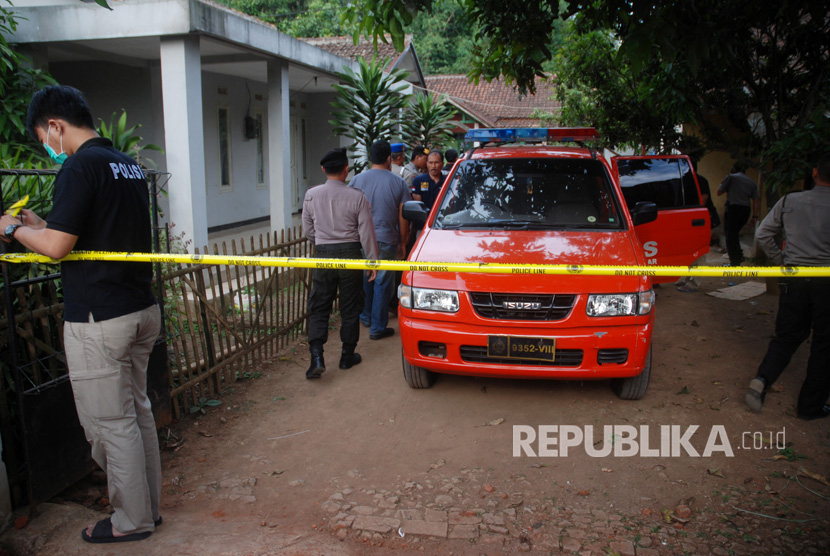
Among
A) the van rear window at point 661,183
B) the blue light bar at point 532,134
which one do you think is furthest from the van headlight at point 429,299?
the van rear window at point 661,183

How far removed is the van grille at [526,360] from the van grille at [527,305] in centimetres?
25

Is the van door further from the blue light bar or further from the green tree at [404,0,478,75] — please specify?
the green tree at [404,0,478,75]

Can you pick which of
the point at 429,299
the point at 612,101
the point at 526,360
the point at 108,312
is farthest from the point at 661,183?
the point at 108,312

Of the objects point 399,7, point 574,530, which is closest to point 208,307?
point 399,7

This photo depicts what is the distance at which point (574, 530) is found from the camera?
3.21 m

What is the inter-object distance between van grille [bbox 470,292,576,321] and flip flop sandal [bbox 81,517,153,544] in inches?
98.7

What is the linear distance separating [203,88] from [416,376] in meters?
9.49

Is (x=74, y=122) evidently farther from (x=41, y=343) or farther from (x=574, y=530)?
(x=574, y=530)

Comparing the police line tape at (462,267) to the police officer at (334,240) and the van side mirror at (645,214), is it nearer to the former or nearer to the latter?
the police officer at (334,240)

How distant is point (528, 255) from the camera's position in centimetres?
452

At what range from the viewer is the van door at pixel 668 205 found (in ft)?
24.5

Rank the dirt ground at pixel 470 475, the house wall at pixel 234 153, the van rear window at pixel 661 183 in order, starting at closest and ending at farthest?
1. the dirt ground at pixel 470 475
2. the van rear window at pixel 661 183
3. the house wall at pixel 234 153

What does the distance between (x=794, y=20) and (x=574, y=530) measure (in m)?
5.34

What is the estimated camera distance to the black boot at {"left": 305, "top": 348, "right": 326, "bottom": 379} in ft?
17.7
